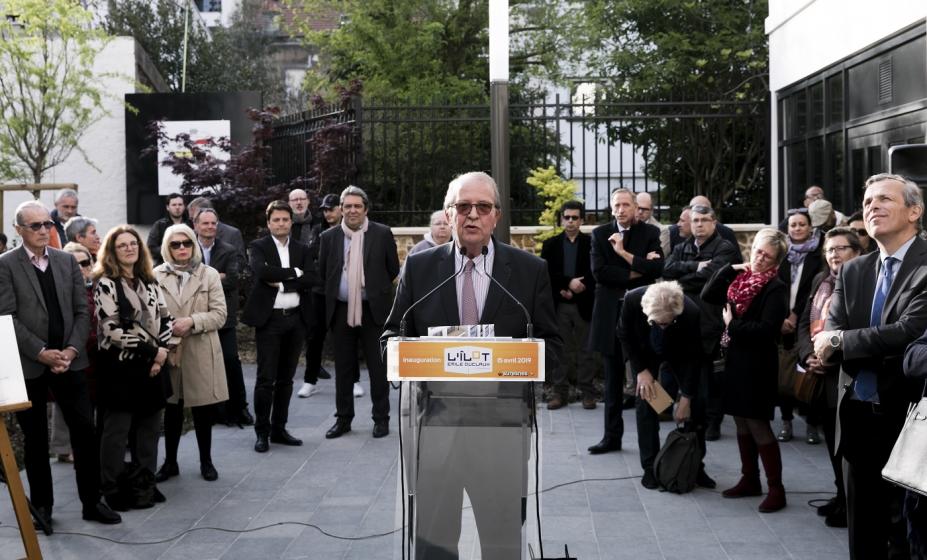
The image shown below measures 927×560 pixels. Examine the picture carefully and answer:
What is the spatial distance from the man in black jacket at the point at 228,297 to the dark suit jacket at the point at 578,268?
311 cm

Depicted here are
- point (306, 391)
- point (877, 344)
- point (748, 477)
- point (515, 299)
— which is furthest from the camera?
point (306, 391)

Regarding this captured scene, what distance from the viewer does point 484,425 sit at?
14.4 ft

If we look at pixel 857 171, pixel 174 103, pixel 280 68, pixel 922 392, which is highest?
pixel 280 68

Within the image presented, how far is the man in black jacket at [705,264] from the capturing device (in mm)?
9820

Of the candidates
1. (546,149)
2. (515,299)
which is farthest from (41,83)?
(515,299)

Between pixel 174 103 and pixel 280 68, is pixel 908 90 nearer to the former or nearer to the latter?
pixel 174 103

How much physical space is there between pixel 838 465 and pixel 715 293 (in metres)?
1.77

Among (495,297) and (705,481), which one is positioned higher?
(495,297)

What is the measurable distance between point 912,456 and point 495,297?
72.9 inches

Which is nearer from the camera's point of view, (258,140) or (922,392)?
(922,392)

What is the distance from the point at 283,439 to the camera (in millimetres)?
10133

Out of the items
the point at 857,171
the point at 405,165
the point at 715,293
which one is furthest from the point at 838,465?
the point at 405,165

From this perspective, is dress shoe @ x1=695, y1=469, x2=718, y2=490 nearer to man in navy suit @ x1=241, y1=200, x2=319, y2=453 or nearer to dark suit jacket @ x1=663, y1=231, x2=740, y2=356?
dark suit jacket @ x1=663, y1=231, x2=740, y2=356

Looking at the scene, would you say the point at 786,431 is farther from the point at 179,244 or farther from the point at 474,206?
the point at 474,206
